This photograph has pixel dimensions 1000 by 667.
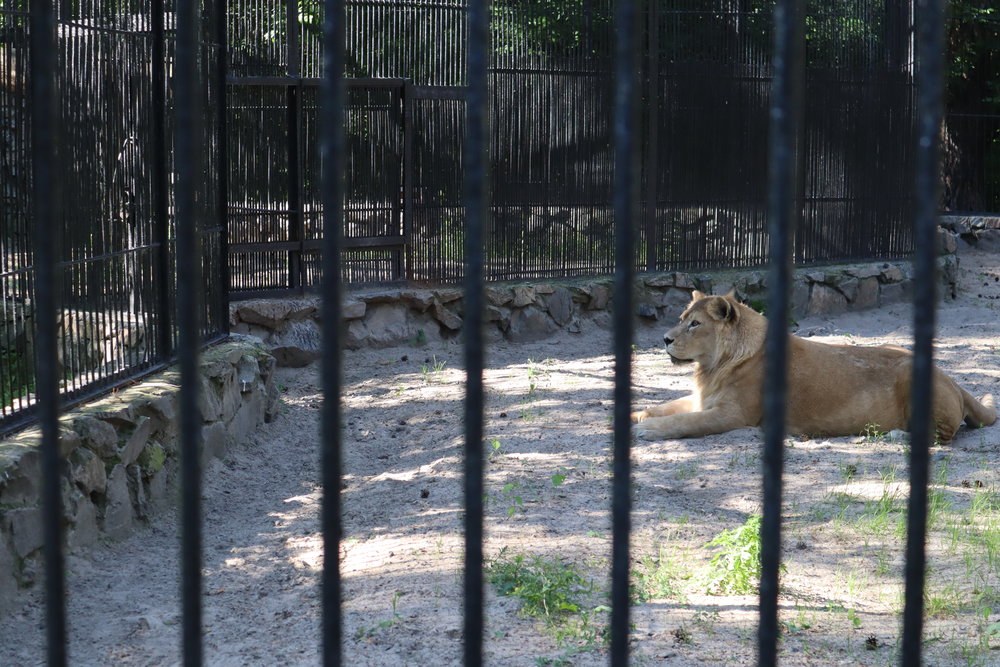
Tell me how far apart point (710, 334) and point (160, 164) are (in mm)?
4021

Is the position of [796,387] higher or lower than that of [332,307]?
lower

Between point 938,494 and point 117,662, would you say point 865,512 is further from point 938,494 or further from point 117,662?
point 117,662

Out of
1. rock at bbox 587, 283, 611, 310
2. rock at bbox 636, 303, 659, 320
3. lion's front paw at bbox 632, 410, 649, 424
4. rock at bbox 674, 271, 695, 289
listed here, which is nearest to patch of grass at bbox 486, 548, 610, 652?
lion's front paw at bbox 632, 410, 649, 424

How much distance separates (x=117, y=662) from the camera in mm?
4496

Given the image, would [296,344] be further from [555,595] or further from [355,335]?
[555,595]

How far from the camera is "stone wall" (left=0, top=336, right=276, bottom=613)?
505cm

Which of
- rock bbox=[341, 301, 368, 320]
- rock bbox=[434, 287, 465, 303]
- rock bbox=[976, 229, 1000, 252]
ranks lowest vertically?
rock bbox=[341, 301, 368, 320]

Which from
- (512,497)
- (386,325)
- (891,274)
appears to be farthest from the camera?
(891,274)

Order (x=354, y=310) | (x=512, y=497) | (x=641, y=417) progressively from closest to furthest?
(x=512, y=497) → (x=641, y=417) → (x=354, y=310)

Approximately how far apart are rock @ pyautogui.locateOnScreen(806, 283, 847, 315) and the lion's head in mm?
6063

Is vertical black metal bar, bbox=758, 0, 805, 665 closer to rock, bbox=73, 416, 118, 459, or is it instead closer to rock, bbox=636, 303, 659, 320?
rock, bbox=73, 416, 118, 459

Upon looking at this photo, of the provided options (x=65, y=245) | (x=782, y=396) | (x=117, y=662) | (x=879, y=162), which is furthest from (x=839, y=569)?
(x=879, y=162)

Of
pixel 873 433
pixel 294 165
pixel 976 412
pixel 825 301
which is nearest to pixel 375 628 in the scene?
pixel 873 433

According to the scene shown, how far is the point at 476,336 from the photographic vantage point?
1.77m
